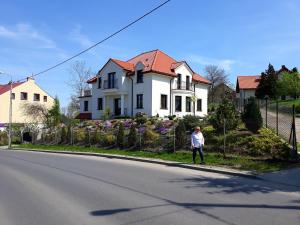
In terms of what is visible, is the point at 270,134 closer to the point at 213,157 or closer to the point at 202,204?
the point at 213,157

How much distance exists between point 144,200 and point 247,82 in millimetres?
72769

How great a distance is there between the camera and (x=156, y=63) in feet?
146

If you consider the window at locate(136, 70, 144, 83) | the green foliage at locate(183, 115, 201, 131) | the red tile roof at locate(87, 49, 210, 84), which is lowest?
the green foliage at locate(183, 115, 201, 131)

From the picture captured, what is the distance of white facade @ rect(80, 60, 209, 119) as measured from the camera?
140 feet

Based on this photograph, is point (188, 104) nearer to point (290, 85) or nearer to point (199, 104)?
point (199, 104)

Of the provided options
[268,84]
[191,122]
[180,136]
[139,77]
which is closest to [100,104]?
[139,77]

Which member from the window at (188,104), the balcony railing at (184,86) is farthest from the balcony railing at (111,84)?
the window at (188,104)

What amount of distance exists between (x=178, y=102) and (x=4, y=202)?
36782 millimetres

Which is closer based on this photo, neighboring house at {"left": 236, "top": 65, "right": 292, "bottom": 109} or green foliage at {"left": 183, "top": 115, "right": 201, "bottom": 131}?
green foliage at {"left": 183, "top": 115, "right": 201, "bottom": 131}

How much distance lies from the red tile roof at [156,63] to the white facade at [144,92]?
0.46 metres

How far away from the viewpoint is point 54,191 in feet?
33.5

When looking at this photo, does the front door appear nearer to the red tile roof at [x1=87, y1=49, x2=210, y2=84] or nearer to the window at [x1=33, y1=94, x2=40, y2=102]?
the red tile roof at [x1=87, y1=49, x2=210, y2=84]

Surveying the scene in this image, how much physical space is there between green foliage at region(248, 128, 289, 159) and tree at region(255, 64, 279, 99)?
1830 inches

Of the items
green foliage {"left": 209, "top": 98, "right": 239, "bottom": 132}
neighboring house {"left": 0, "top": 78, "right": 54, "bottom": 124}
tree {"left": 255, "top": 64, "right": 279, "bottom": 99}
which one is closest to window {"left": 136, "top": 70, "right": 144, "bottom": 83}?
green foliage {"left": 209, "top": 98, "right": 239, "bottom": 132}
